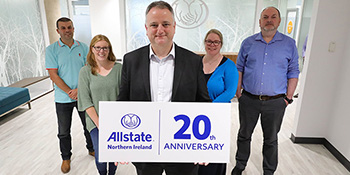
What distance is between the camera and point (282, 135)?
316 cm

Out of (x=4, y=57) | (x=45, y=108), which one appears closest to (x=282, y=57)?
(x=45, y=108)

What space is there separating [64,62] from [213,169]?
63.5 inches

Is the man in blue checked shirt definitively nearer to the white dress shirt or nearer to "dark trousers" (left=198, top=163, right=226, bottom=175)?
"dark trousers" (left=198, top=163, right=226, bottom=175)

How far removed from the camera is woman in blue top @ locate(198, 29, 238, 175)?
1.78 metres

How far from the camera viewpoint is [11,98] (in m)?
3.49

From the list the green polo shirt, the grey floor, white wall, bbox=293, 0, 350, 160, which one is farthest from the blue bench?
white wall, bbox=293, 0, 350, 160

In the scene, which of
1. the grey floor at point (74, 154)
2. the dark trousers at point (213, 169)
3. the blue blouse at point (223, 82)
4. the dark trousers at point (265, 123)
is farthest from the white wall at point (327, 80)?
the dark trousers at point (213, 169)

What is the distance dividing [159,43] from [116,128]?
1.62 ft

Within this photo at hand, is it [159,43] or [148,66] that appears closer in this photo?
[159,43]

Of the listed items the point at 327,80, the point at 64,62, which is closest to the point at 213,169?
the point at 64,62

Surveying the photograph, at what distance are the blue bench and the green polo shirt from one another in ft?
6.07

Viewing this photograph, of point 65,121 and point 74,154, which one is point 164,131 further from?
point 74,154

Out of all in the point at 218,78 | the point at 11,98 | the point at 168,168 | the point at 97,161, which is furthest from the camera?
the point at 11,98

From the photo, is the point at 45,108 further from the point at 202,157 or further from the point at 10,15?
the point at 202,157
